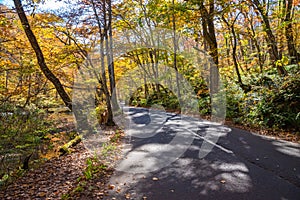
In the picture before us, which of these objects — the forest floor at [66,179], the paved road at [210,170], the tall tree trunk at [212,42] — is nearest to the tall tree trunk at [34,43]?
the forest floor at [66,179]

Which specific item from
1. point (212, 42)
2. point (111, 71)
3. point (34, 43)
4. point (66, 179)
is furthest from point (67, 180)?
point (212, 42)

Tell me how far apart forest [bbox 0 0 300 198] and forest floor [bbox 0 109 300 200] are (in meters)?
0.65

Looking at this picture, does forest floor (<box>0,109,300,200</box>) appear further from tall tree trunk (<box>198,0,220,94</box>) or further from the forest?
tall tree trunk (<box>198,0,220,94</box>)

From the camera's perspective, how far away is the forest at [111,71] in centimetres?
847

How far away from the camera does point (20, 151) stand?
7.86 metres

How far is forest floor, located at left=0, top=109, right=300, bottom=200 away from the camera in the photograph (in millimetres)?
4434

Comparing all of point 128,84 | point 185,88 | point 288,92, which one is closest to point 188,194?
point 288,92

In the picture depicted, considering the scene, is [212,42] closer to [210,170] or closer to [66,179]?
[210,170]

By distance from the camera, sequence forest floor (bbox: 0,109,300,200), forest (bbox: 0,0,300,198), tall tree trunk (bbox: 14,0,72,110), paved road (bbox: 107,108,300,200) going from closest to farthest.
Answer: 1. paved road (bbox: 107,108,300,200)
2. forest floor (bbox: 0,109,300,200)
3. tall tree trunk (bbox: 14,0,72,110)
4. forest (bbox: 0,0,300,198)

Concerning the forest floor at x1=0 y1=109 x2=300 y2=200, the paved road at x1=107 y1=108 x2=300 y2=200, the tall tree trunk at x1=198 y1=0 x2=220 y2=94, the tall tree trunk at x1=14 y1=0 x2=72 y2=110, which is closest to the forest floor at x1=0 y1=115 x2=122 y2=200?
the forest floor at x1=0 y1=109 x2=300 y2=200

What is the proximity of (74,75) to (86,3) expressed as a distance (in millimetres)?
7600

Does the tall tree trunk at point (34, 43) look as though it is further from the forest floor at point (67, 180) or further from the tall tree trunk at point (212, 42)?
the tall tree trunk at point (212, 42)

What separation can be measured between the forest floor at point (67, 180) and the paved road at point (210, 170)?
0.34 meters

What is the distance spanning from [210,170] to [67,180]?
11.5ft
